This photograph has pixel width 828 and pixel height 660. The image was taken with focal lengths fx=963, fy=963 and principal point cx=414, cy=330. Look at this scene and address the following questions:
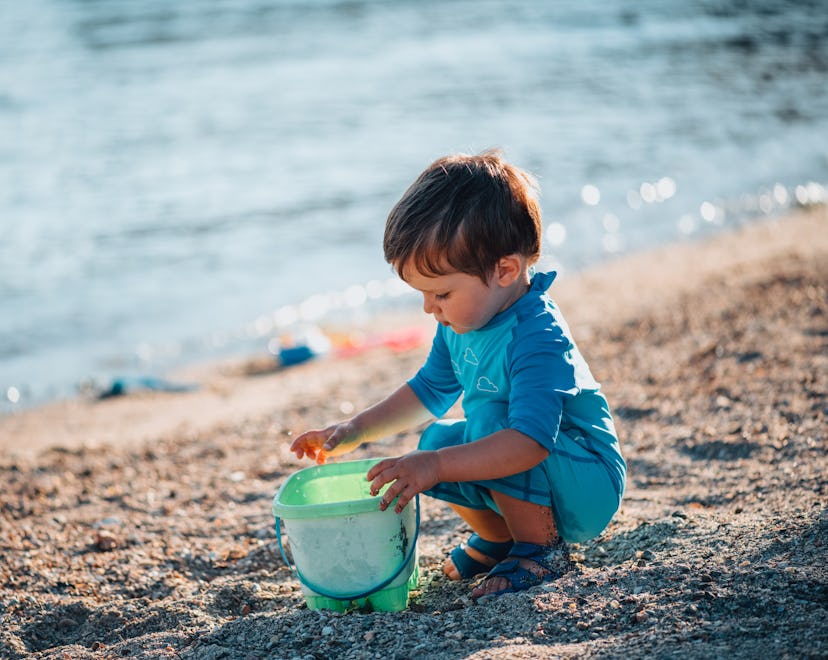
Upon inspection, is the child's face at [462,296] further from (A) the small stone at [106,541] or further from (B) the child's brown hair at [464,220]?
(A) the small stone at [106,541]

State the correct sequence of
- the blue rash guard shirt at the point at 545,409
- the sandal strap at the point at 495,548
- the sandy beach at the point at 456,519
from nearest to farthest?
the sandy beach at the point at 456,519, the blue rash guard shirt at the point at 545,409, the sandal strap at the point at 495,548

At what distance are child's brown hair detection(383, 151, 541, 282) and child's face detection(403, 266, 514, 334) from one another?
0.08ft

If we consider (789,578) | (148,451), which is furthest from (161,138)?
(789,578)

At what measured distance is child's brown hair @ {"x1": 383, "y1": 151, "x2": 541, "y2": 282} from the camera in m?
2.55

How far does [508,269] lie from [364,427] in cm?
69

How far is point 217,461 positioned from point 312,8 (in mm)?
19706

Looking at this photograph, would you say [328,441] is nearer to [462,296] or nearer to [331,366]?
[462,296]

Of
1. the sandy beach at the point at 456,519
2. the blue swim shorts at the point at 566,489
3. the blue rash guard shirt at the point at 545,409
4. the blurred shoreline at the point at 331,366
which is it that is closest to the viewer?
the sandy beach at the point at 456,519

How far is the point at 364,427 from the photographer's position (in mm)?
2947

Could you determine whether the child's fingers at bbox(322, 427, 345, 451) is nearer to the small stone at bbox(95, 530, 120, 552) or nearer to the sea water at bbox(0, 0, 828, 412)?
the small stone at bbox(95, 530, 120, 552)

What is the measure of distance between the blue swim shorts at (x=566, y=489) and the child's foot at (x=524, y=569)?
8 centimetres

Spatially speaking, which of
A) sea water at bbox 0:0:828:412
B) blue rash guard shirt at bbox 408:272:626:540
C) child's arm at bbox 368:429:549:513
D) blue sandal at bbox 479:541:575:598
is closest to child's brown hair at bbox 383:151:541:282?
blue rash guard shirt at bbox 408:272:626:540

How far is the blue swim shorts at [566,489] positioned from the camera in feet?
8.61

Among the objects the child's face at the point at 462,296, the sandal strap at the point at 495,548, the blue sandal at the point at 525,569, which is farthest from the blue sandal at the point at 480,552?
the child's face at the point at 462,296
